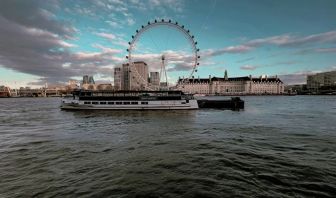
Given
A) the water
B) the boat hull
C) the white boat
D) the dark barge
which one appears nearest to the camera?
the water

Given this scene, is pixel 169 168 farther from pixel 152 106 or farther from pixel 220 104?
pixel 220 104

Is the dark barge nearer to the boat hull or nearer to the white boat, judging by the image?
the white boat

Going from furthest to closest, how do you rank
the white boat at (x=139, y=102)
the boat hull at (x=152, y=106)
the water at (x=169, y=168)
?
the white boat at (x=139, y=102)
the boat hull at (x=152, y=106)
the water at (x=169, y=168)

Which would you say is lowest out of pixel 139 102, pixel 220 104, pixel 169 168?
pixel 169 168

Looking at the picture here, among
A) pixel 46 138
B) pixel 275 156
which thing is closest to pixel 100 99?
pixel 46 138

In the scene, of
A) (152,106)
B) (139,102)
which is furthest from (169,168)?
(139,102)

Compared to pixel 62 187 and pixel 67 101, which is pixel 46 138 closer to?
pixel 62 187

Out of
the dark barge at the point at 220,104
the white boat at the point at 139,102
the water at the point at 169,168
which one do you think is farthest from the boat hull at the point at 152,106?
the water at the point at 169,168

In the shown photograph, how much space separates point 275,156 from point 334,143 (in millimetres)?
9340

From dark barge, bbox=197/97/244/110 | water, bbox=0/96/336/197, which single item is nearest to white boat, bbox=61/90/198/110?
dark barge, bbox=197/97/244/110

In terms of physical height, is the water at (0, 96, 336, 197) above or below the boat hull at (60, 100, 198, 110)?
below

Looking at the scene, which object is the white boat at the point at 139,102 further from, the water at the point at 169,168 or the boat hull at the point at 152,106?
the water at the point at 169,168

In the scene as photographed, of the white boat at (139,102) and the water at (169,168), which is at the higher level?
the white boat at (139,102)

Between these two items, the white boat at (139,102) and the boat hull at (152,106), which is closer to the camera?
the boat hull at (152,106)
